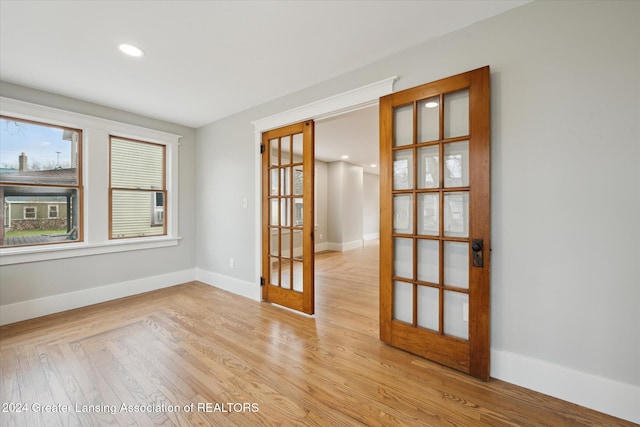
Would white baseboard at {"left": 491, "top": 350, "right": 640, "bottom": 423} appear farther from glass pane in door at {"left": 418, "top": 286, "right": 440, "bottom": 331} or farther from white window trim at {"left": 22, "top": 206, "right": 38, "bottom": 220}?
white window trim at {"left": 22, "top": 206, "right": 38, "bottom": 220}

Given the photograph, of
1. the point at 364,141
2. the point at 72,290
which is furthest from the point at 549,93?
the point at 72,290

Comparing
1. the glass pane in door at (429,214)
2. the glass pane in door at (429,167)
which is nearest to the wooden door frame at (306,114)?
the glass pane in door at (429,167)

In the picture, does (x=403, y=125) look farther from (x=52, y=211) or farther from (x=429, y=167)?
(x=52, y=211)

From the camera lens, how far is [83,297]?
328 cm

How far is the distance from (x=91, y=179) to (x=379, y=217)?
Answer: 3742mm

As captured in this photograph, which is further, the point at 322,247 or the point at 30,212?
the point at 322,247

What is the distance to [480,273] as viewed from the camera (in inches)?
72.4

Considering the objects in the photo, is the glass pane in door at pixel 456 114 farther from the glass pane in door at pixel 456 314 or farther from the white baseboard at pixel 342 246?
the white baseboard at pixel 342 246

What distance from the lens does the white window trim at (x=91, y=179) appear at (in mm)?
2879

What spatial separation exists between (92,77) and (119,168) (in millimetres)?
1369

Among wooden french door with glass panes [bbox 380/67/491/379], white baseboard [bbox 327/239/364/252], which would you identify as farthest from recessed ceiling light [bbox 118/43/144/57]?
white baseboard [bbox 327/239/364/252]

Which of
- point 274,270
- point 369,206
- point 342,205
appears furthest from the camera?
point 369,206

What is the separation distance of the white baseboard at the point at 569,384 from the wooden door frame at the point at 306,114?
235 centimetres

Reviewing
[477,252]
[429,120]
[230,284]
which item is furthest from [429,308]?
[230,284]
